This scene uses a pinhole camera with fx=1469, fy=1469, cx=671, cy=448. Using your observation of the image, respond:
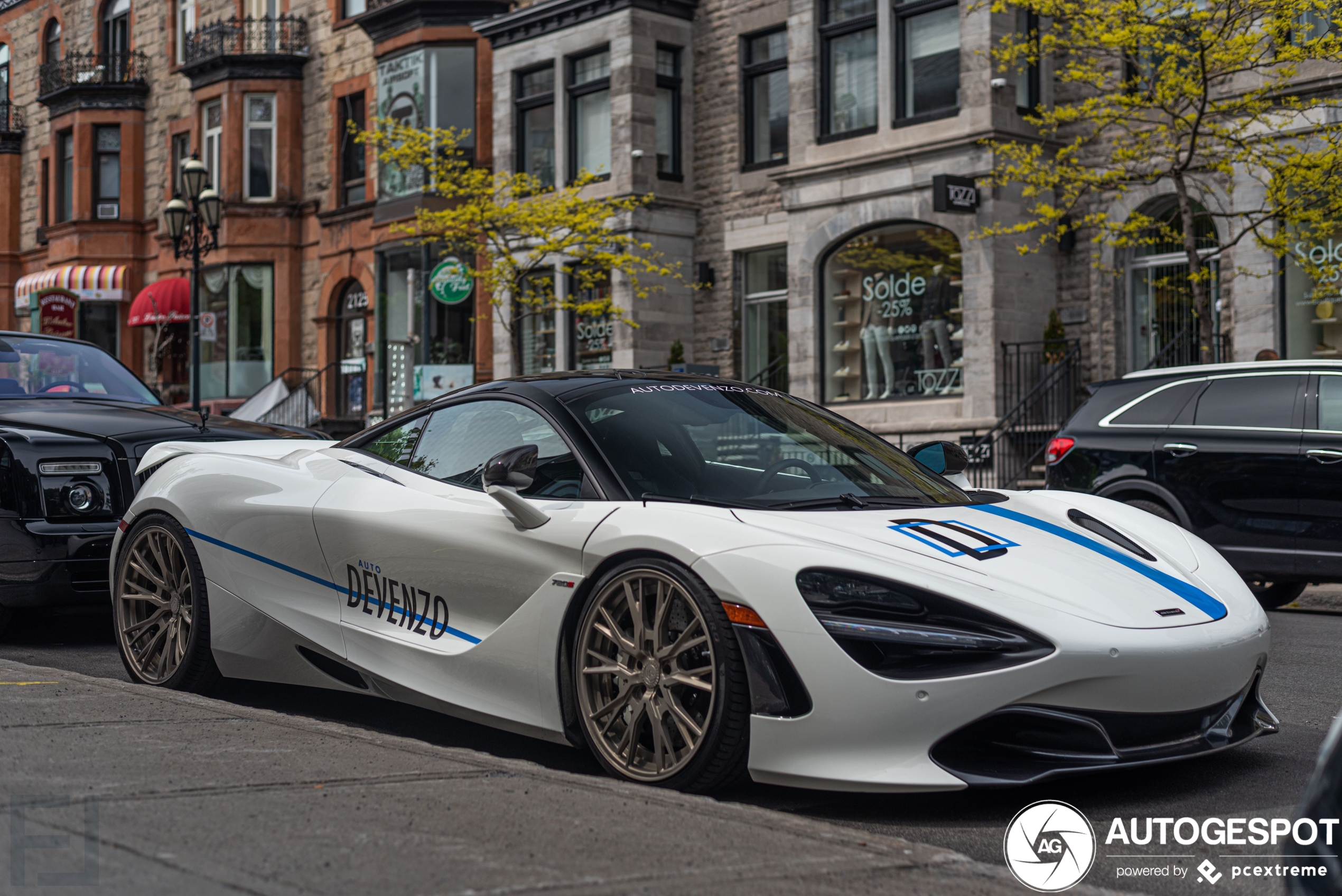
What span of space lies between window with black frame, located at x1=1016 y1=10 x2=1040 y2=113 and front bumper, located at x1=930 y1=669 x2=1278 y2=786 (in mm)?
16335

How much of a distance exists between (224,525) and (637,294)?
17680mm

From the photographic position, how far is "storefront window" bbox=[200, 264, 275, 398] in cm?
3338

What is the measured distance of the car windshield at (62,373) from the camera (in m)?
9.20

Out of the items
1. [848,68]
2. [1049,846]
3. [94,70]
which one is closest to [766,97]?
[848,68]

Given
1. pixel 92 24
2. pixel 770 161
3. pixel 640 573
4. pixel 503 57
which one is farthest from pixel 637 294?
pixel 92 24

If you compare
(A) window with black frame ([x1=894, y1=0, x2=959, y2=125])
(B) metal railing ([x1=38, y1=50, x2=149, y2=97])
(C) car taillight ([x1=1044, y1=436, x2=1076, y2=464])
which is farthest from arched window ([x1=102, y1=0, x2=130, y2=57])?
(C) car taillight ([x1=1044, y1=436, x2=1076, y2=464])

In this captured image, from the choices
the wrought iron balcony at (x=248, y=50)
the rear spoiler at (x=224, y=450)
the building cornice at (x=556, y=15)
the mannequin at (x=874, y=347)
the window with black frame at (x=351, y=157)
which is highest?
the wrought iron balcony at (x=248, y=50)

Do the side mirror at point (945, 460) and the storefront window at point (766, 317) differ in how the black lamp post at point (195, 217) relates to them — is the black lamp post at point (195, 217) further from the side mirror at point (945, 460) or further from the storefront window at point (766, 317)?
the side mirror at point (945, 460)

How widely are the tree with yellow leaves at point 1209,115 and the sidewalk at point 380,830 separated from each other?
1150 cm

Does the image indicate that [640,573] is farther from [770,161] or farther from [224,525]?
[770,161]

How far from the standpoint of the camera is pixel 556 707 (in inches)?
187

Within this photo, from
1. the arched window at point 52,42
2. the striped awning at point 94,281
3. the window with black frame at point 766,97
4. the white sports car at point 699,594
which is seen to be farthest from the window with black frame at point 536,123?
the arched window at point 52,42

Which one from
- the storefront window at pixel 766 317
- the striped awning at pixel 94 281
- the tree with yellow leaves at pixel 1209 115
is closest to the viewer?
the tree with yellow leaves at pixel 1209 115

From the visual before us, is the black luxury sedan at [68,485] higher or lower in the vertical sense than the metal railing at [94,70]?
lower
